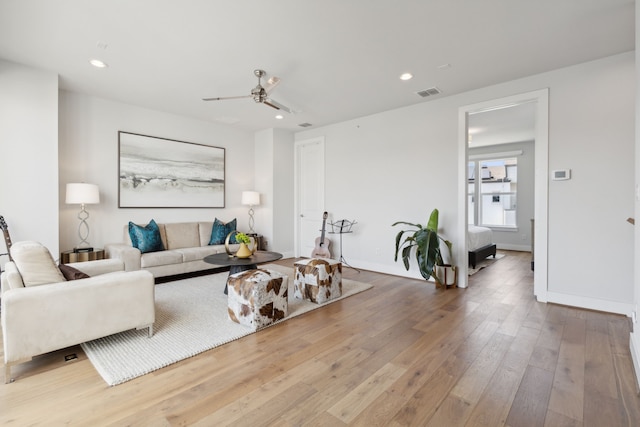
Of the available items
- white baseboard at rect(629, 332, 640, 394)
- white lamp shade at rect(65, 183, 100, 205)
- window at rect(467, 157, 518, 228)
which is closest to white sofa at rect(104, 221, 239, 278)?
white lamp shade at rect(65, 183, 100, 205)

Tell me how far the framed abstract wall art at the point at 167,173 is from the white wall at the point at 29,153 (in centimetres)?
109

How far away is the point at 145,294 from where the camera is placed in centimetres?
249

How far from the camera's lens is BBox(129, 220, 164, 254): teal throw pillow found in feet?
14.7

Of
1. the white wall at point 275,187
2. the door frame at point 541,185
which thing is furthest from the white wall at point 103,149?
the door frame at point 541,185

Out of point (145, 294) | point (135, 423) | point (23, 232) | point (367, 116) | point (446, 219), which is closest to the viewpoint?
point (135, 423)

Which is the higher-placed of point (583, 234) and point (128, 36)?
point (128, 36)

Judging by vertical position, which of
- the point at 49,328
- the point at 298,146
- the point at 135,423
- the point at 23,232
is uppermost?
the point at 298,146

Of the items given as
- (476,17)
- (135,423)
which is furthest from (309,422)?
(476,17)

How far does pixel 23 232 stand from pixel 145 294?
2.40 metres

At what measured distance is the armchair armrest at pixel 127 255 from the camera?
407 cm

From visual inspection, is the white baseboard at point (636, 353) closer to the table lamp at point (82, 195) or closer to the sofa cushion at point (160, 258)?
the sofa cushion at point (160, 258)

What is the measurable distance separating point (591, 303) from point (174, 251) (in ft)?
18.1

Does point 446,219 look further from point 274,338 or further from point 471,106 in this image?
point 274,338

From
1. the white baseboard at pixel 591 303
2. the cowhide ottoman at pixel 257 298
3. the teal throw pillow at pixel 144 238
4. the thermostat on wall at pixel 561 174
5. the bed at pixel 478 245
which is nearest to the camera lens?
the cowhide ottoman at pixel 257 298
